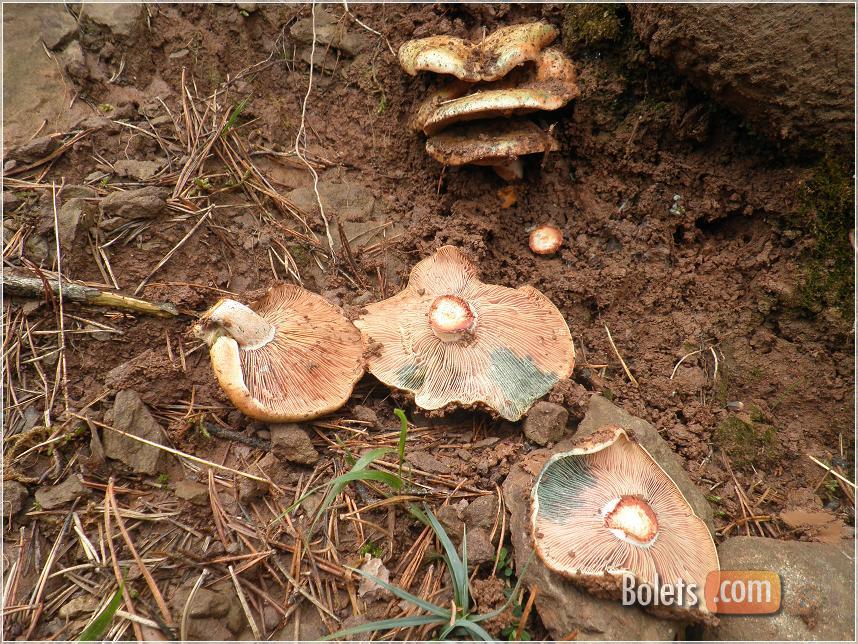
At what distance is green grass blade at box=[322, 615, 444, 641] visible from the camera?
1.97 meters

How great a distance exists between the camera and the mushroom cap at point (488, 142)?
10.2 ft

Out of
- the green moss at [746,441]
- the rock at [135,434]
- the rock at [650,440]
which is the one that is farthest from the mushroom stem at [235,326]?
the green moss at [746,441]

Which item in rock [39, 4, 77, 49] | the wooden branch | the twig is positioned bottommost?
the twig

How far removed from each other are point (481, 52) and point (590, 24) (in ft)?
2.30

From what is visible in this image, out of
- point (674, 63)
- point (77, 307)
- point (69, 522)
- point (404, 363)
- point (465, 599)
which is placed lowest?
point (465, 599)

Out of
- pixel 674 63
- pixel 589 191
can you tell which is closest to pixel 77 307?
pixel 589 191

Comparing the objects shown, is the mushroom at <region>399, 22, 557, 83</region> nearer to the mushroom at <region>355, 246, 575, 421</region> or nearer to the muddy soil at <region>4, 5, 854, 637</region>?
the muddy soil at <region>4, 5, 854, 637</region>

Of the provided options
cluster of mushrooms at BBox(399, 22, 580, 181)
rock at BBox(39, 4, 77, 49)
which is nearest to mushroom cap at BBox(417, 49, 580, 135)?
cluster of mushrooms at BBox(399, 22, 580, 181)

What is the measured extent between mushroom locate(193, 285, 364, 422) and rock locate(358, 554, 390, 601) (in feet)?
2.57

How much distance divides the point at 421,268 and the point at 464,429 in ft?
3.45

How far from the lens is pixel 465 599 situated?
217 centimetres

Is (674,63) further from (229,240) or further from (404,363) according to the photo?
(229,240)

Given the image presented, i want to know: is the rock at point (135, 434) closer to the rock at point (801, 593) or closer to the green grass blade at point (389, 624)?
the green grass blade at point (389, 624)

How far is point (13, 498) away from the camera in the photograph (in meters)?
2.30
